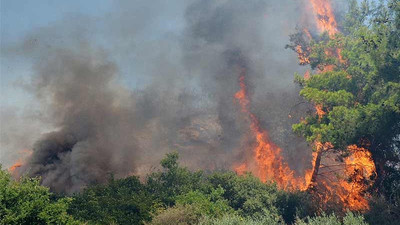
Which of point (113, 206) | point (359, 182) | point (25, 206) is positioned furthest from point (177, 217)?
point (359, 182)

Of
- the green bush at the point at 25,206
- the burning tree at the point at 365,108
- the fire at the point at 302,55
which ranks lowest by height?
the green bush at the point at 25,206

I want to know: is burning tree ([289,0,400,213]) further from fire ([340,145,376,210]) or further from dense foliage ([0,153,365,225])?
dense foliage ([0,153,365,225])

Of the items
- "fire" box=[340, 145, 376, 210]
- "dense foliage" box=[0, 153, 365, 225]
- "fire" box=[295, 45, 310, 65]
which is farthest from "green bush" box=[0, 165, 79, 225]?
"fire" box=[295, 45, 310, 65]

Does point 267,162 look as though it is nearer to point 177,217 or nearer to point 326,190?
point 326,190

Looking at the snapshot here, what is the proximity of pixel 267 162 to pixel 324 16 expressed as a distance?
2991cm

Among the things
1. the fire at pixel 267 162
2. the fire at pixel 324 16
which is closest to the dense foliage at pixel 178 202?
the fire at pixel 267 162

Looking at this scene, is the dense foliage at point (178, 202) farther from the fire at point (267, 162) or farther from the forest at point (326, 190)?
the fire at point (267, 162)

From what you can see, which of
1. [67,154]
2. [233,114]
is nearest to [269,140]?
[233,114]

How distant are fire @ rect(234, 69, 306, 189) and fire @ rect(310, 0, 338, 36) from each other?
20002 mm

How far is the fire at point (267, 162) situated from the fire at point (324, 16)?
20.0 meters

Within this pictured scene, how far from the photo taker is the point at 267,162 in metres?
44.3

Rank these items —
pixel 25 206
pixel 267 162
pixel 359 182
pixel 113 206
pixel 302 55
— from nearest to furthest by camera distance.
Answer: pixel 25 206 → pixel 113 206 → pixel 359 182 → pixel 267 162 → pixel 302 55

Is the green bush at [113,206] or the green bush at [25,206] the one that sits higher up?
the green bush at [113,206]

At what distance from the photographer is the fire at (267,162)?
42594 mm
